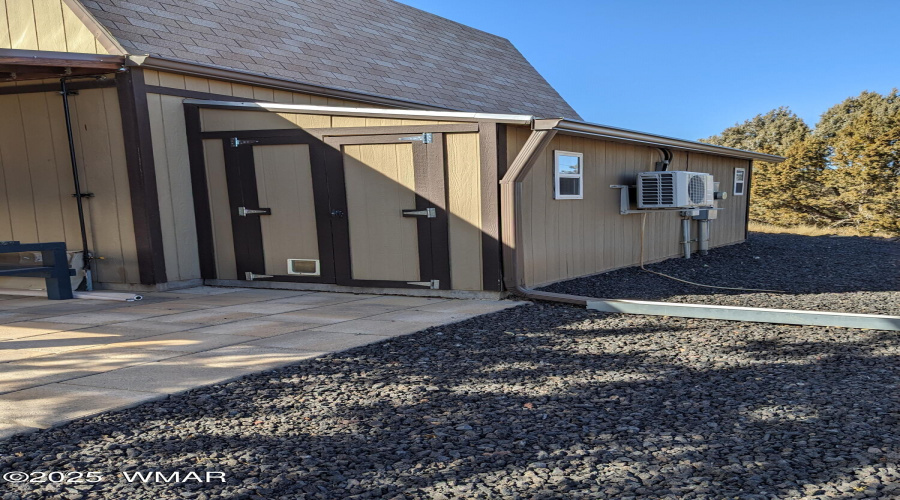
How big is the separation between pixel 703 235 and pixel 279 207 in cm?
775

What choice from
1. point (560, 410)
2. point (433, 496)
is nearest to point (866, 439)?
point (560, 410)

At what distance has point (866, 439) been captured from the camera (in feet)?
8.90

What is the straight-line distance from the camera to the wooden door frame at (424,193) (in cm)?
662

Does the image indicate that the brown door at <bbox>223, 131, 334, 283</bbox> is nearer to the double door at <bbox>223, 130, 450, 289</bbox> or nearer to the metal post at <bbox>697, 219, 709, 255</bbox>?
the double door at <bbox>223, 130, 450, 289</bbox>

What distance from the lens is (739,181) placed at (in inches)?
550

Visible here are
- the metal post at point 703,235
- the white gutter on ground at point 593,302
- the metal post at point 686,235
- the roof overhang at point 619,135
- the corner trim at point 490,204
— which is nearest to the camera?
the white gutter on ground at point 593,302

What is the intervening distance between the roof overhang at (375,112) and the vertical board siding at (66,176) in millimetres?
1059

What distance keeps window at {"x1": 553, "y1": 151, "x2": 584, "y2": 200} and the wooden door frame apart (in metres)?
1.66

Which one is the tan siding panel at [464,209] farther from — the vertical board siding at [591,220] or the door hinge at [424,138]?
the vertical board siding at [591,220]

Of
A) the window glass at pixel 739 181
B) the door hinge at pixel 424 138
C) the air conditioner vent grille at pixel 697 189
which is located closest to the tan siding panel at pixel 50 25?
the door hinge at pixel 424 138

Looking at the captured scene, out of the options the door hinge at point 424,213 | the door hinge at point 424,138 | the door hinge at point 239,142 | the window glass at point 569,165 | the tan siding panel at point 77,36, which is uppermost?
the tan siding panel at point 77,36

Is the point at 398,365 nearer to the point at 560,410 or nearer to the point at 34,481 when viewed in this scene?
the point at 560,410

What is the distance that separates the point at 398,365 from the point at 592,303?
2532 mm

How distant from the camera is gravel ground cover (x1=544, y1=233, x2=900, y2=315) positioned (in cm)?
655
